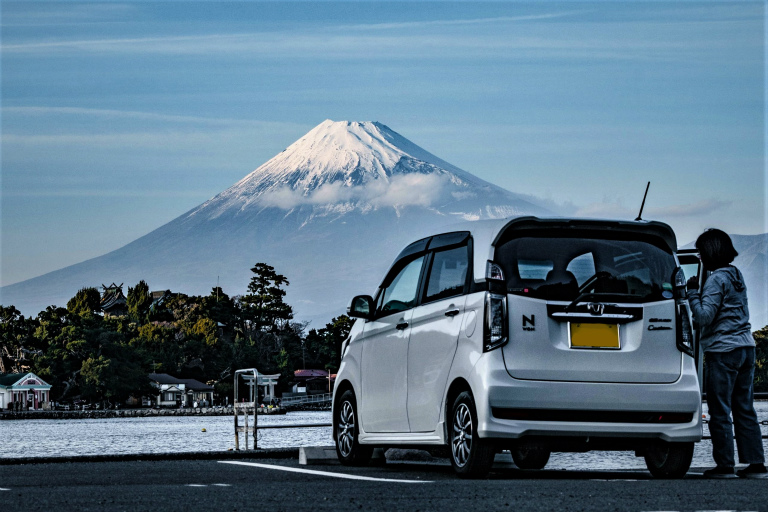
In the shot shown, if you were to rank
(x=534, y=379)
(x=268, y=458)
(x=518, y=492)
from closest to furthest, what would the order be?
1. (x=518, y=492)
2. (x=534, y=379)
3. (x=268, y=458)

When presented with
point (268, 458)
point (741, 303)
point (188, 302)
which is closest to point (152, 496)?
point (741, 303)

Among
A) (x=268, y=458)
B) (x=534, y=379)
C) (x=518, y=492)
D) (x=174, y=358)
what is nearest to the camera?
(x=518, y=492)

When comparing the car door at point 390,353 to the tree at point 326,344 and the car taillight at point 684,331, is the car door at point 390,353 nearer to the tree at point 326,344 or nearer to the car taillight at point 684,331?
the car taillight at point 684,331

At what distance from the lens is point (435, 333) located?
380 inches

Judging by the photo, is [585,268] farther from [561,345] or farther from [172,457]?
[172,457]

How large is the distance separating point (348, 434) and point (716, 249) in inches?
145

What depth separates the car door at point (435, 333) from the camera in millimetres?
9391

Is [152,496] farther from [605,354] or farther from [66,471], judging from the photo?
[66,471]

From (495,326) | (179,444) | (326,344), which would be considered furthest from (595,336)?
(326,344)

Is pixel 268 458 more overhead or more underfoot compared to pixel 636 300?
more underfoot

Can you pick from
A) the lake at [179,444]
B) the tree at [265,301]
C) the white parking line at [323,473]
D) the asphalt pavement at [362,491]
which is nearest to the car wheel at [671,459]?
the asphalt pavement at [362,491]

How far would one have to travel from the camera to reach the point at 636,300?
29.5 ft

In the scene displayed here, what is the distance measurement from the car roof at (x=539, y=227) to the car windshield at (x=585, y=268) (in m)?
0.08

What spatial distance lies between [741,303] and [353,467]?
3691 millimetres
